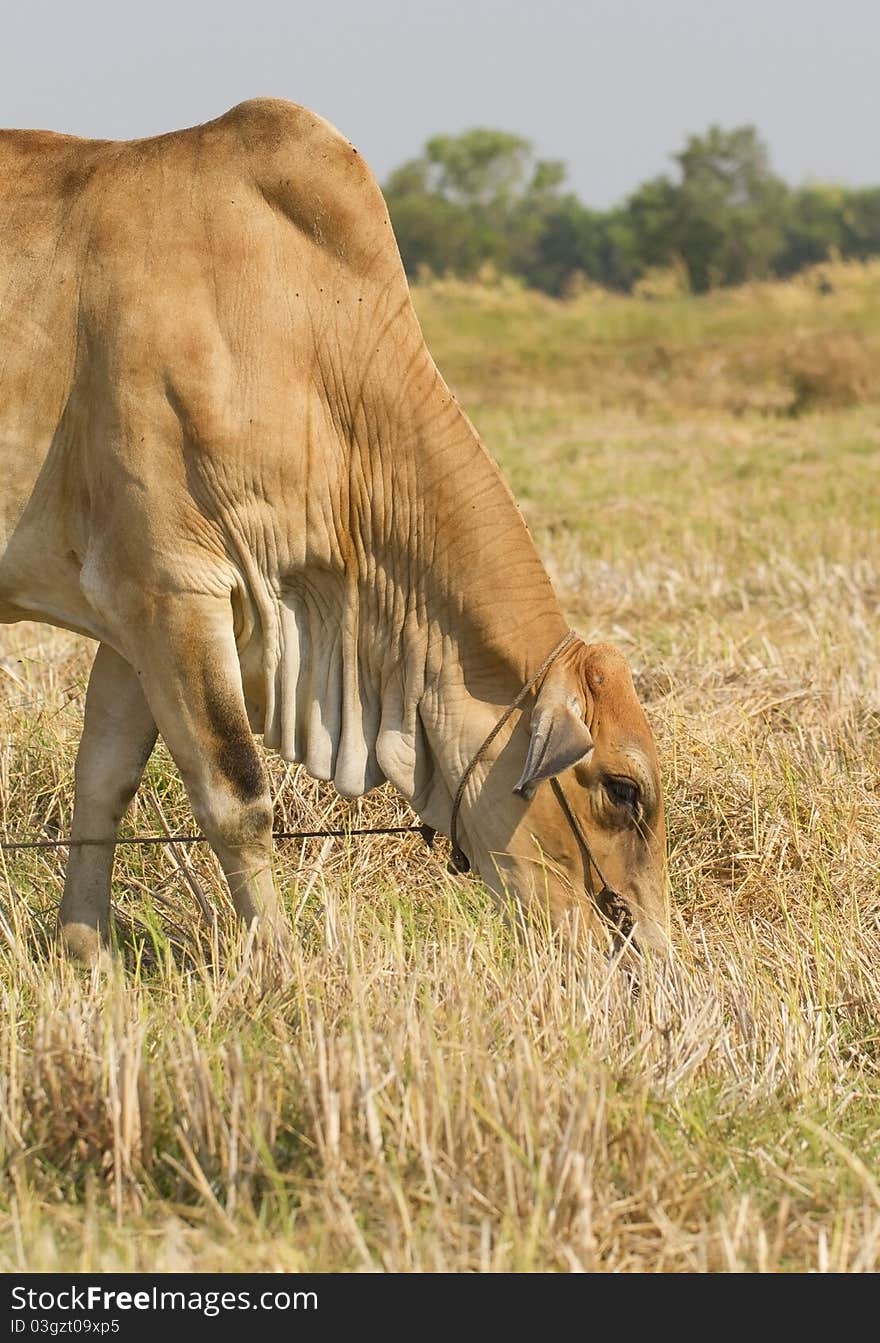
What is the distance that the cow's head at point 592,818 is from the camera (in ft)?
11.1

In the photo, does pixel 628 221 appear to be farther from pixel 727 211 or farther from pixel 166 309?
pixel 166 309

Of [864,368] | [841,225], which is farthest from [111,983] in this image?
[841,225]

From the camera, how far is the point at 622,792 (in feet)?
11.1

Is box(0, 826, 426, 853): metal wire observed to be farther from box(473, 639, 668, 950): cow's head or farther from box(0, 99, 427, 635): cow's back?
box(0, 99, 427, 635): cow's back

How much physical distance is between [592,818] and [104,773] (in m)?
1.13

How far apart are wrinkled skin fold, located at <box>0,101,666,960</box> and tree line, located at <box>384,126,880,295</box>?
27.9 metres

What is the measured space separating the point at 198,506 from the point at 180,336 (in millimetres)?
331

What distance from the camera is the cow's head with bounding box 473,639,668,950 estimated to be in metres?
3.40

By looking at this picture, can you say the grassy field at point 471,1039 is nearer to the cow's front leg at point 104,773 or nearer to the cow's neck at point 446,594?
the cow's front leg at point 104,773

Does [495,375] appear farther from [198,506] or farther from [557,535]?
[198,506]

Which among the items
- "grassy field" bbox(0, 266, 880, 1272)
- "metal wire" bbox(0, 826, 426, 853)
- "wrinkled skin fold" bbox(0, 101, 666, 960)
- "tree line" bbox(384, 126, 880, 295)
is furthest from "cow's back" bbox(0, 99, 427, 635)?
"tree line" bbox(384, 126, 880, 295)

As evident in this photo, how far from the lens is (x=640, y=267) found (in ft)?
134

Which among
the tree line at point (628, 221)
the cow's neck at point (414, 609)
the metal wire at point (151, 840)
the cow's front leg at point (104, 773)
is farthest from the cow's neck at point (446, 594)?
the tree line at point (628, 221)

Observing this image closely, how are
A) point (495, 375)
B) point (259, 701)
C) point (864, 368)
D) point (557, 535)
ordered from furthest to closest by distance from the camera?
1. point (495, 375)
2. point (864, 368)
3. point (557, 535)
4. point (259, 701)
